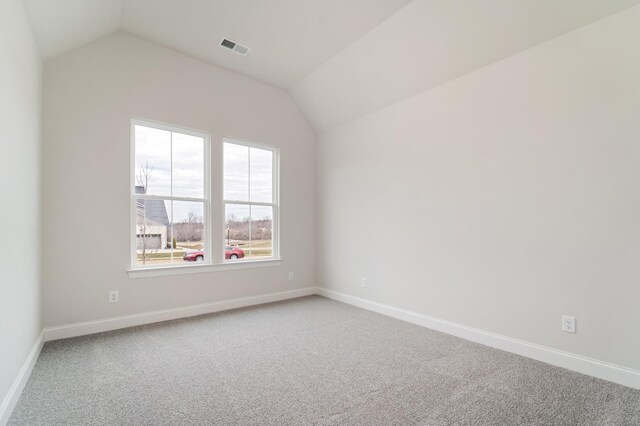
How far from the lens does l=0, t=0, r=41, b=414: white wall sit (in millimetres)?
1856

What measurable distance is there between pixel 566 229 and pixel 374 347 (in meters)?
1.93

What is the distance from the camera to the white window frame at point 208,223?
3604 mm

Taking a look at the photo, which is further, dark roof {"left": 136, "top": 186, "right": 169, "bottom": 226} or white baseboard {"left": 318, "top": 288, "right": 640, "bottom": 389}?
dark roof {"left": 136, "top": 186, "right": 169, "bottom": 226}

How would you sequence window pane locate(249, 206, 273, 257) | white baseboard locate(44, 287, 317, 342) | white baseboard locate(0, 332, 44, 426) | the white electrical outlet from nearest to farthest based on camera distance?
white baseboard locate(0, 332, 44, 426)
the white electrical outlet
white baseboard locate(44, 287, 317, 342)
window pane locate(249, 206, 273, 257)

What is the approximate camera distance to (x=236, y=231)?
4492mm

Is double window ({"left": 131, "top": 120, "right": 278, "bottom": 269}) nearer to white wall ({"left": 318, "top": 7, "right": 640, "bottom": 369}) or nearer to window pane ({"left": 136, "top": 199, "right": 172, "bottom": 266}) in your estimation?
window pane ({"left": 136, "top": 199, "right": 172, "bottom": 266})

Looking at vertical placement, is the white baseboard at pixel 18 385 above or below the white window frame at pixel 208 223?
below

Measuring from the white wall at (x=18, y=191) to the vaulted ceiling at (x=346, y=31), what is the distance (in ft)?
1.53

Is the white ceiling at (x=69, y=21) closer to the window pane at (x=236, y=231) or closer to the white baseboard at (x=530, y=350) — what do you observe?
the window pane at (x=236, y=231)

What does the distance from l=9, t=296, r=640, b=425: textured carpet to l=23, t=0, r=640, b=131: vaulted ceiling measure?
2.74 meters

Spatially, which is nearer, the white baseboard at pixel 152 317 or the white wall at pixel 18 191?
the white wall at pixel 18 191

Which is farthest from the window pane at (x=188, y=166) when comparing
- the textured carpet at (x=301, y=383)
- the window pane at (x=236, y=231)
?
the textured carpet at (x=301, y=383)

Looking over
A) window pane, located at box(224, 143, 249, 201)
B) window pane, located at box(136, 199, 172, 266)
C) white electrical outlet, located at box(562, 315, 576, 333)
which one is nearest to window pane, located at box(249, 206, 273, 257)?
window pane, located at box(224, 143, 249, 201)

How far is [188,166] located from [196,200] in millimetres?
441
